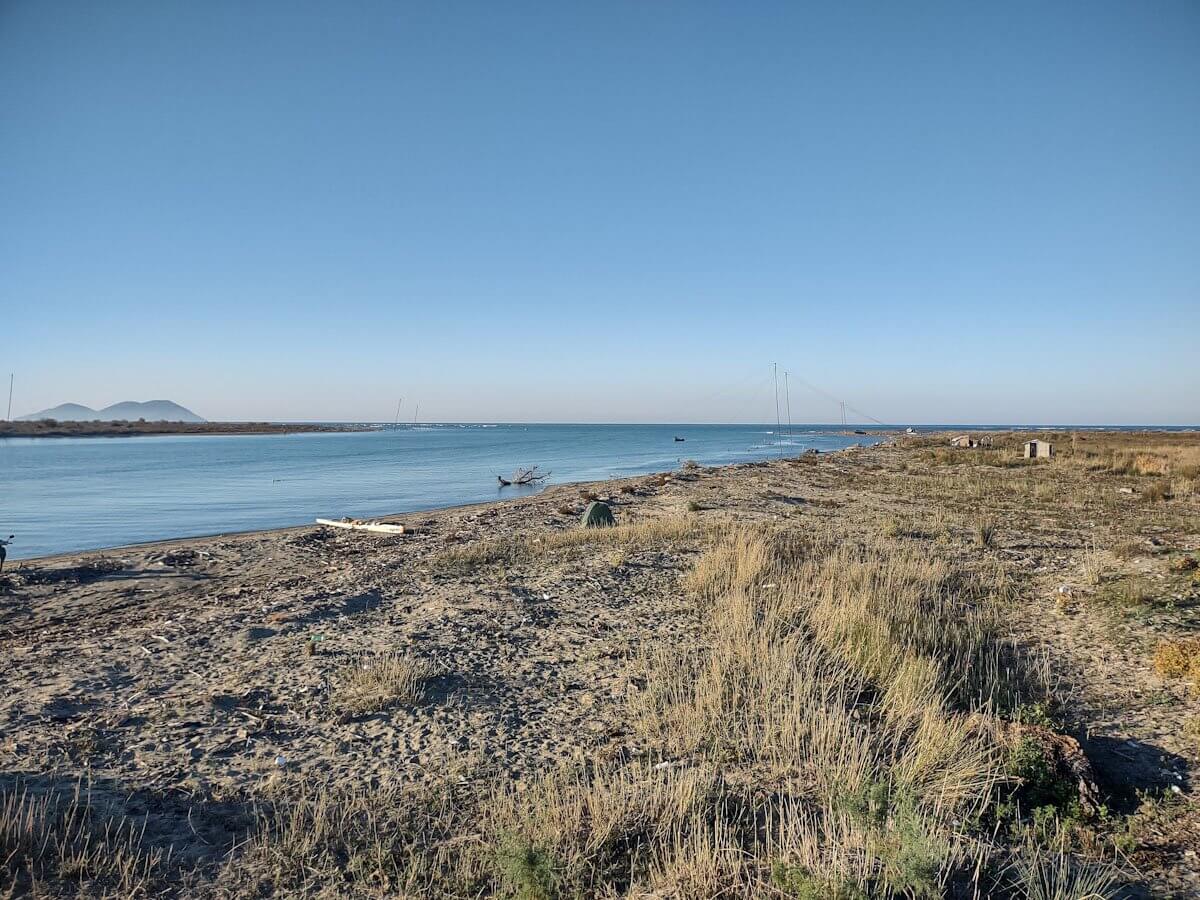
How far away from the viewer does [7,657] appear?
7602mm

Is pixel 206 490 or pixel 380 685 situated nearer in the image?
pixel 380 685

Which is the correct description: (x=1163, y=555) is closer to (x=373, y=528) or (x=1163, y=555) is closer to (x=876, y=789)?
(x=876, y=789)

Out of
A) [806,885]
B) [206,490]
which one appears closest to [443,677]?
[806,885]

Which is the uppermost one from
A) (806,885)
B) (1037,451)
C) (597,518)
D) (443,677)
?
(1037,451)

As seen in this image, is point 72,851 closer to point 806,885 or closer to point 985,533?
point 806,885

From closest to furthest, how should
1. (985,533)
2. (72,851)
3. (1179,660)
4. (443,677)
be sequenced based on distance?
1. (72,851)
2. (1179,660)
3. (443,677)
4. (985,533)

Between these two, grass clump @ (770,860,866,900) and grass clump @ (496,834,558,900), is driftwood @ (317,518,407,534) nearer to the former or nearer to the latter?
grass clump @ (496,834,558,900)

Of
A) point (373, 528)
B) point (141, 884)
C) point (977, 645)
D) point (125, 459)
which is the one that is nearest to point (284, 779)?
point (141, 884)

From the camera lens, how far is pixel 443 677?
701 centimetres

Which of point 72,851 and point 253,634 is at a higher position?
point 72,851

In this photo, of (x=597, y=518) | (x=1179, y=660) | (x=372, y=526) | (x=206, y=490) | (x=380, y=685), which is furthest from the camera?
(x=206, y=490)

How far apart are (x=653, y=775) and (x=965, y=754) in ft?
7.48

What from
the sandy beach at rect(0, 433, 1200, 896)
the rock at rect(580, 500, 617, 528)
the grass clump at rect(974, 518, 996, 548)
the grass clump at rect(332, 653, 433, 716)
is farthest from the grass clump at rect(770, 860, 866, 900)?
the rock at rect(580, 500, 617, 528)

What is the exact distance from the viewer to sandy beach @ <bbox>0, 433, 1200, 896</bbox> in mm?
4309
